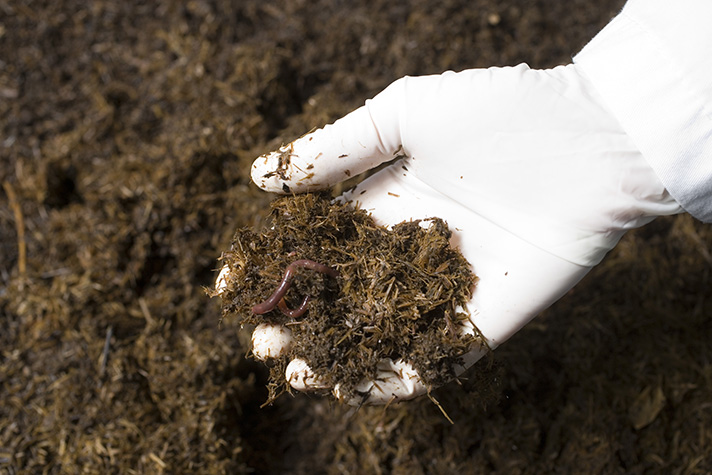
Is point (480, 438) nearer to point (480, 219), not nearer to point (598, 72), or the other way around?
point (480, 219)

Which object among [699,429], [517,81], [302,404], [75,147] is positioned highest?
[517,81]

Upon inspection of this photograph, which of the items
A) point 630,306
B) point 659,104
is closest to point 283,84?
point 659,104

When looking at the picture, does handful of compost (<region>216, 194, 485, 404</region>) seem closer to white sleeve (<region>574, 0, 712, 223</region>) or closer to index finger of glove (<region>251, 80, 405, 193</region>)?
index finger of glove (<region>251, 80, 405, 193</region>)

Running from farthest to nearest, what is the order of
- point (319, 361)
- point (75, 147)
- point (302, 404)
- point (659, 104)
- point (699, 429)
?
1. point (75, 147)
2. point (302, 404)
3. point (699, 429)
4. point (319, 361)
5. point (659, 104)

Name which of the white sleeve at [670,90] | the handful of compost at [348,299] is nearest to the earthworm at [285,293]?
the handful of compost at [348,299]

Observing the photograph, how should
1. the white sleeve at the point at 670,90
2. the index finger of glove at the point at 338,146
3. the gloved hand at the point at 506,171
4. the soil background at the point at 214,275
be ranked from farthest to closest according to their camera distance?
the soil background at the point at 214,275, the index finger of glove at the point at 338,146, the gloved hand at the point at 506,171, the white sleeve at the point at 670,90

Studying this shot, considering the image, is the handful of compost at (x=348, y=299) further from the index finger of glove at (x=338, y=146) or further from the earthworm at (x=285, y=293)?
the index finger of glove at (x=338, y=146)

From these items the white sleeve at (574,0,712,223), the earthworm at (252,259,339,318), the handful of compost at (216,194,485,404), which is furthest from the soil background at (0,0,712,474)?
the white sleeve at (574,0,712,223)
